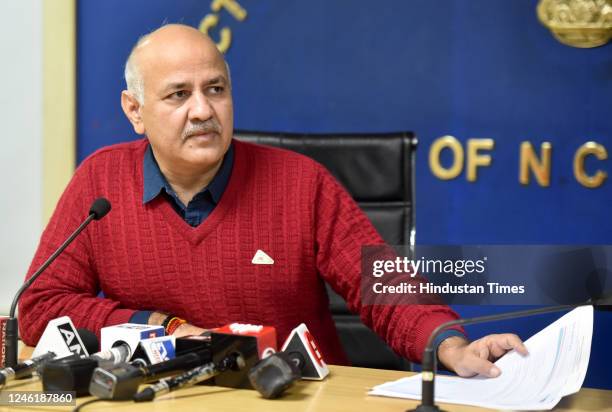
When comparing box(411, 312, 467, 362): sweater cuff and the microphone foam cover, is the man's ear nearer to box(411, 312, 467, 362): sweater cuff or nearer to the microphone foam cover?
the microphone foam cover

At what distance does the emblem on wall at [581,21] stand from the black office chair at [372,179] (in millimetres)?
838

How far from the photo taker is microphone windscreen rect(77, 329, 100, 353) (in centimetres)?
157

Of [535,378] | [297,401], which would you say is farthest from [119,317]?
[535,378]

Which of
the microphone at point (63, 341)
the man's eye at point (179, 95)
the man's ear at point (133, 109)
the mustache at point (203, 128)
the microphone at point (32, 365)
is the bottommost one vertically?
the microphone at point (32, 365)

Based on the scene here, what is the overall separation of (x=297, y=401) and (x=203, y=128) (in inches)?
30.6

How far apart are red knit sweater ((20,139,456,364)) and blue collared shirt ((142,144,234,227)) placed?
0.06 ft

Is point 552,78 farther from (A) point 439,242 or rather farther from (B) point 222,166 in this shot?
(B) point 222,166

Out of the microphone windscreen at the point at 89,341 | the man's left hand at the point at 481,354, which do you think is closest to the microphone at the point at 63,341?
the microphone windscreen at the point at 89,341

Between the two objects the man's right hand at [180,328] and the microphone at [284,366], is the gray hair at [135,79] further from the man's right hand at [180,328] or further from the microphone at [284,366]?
the microphone at [284,366]

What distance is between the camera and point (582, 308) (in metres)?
1.43

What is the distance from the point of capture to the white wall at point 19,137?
3.32 meters

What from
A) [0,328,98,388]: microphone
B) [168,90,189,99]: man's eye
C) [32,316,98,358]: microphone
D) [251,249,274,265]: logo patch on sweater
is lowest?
[0,328,98,388]: microphone

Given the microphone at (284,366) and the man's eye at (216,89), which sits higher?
the man's eye at (216,89)

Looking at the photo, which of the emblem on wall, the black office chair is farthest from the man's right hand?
the emblem on wall
